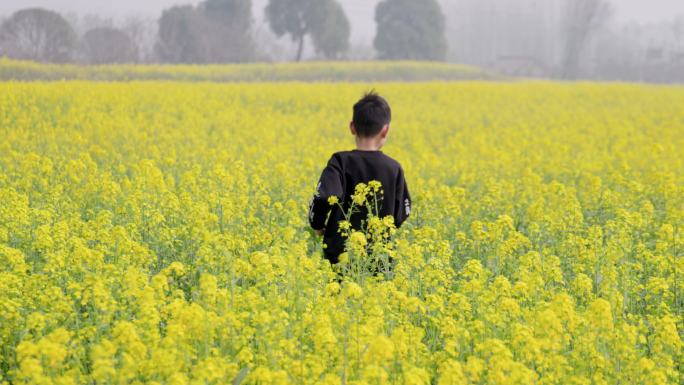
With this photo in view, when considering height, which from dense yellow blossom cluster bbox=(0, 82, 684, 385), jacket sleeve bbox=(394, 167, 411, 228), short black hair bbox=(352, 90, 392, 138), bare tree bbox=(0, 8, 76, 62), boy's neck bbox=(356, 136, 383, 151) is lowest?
dense yellow blossom cluster bbox=(0, 82, 684, 385)

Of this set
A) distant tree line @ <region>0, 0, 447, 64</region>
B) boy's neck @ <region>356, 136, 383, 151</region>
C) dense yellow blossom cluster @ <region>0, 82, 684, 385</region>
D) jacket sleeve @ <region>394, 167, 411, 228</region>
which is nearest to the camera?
dense yellow blossom cluster @ <region>0, 82, 684, 385</region>

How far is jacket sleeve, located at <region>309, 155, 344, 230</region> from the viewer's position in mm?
4656

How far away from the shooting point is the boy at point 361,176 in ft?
15.6

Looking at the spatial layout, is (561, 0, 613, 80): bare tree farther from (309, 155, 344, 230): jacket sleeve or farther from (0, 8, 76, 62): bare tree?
(309, 155, 344, 230): jacket sleeve

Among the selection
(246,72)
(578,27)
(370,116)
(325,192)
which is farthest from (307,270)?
(578,27)

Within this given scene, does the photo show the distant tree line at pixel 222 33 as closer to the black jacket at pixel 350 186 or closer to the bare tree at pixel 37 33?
the bare tree at pixel 37 33

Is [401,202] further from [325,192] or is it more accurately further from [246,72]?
[246,72]

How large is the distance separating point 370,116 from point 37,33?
1586 inches

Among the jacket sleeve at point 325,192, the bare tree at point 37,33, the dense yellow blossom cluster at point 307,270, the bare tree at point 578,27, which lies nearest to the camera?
the dense yellow blossom cluster at point 307,270

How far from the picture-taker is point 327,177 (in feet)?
15.5

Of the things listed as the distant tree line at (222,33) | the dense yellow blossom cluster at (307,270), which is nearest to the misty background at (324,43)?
the distant tree line at (222,33)

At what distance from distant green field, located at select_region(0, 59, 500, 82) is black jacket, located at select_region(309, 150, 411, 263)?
62.2 feet

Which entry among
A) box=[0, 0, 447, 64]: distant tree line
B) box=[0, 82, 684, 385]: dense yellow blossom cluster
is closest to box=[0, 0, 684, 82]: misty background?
box=[0, 0, 447, 64]: distant tree line

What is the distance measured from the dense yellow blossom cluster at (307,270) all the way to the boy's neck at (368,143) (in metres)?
0.67
